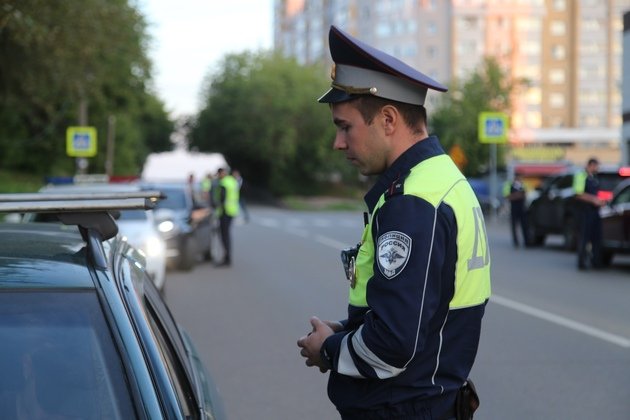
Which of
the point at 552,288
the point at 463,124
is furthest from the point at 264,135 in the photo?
the point at 552,288

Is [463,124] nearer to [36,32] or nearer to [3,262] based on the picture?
[36,32]

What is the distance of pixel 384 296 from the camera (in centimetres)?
274

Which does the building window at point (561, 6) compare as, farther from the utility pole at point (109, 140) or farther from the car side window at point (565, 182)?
the car side window at point (565, 182)

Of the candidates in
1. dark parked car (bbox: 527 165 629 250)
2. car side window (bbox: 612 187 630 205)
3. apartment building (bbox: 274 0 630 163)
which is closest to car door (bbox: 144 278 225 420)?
car side window (bbox: 612 187 630 205)

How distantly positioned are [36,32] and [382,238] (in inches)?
826

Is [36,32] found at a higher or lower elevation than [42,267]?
higher

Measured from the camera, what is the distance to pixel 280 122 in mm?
79875

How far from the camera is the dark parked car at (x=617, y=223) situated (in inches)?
664

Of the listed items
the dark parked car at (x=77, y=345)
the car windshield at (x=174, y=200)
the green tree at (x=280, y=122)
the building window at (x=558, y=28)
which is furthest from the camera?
the building window at (x=558, y=28)

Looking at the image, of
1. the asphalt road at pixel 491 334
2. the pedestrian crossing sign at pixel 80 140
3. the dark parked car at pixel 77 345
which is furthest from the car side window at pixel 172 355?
the pedestrian crossing sign at pixel 80 140

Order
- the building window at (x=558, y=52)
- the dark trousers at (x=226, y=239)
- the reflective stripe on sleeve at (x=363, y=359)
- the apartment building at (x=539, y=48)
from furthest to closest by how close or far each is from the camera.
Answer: the building window at (x=558, y=52)
the apartment building at (x=539, y=48)
the dark trousers at (x=226, y=239)
the reflective stripe on sleeve at (x=363, y=359)

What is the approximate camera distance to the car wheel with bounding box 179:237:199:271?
17500mm

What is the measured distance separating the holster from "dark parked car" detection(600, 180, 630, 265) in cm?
1446

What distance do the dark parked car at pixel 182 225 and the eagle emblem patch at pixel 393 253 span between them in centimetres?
1367
